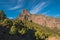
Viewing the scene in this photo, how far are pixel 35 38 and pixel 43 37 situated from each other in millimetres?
9754

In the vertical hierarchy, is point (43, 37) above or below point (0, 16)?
below

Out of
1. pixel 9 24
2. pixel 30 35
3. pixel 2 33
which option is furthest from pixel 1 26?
pixel 30 35

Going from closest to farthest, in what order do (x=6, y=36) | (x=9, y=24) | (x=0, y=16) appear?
(x=6, y=36) → (x=9, y=24) → (x=0, y=16)

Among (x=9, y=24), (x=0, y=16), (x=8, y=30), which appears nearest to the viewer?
(x=8, y=30)

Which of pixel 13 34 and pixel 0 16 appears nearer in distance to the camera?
pixel 13 34

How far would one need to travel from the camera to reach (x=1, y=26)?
14862 centimetres

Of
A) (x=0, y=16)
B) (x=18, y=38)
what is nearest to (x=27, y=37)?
(x=18, y=38)

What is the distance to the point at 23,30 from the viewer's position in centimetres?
14262

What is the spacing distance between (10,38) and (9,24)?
2263 cm

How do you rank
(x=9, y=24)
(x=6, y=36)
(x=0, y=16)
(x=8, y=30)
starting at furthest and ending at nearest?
(x=0, y=16)
(x=9, y=24)
(x=8, y=30)
(x=6, y=36)

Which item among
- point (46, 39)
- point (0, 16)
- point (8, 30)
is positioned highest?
point (0, 16)

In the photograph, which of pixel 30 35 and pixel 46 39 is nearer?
pixel 46 39

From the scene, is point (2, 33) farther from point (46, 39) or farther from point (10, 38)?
point (46, 39)

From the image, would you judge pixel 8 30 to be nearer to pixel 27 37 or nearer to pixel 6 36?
pixel 6 36
